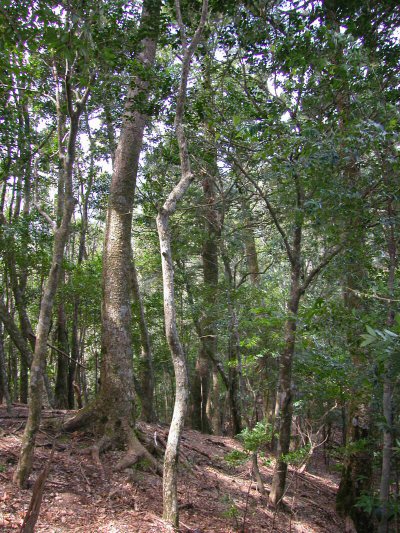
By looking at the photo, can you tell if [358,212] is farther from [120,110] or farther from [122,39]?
[120,110]

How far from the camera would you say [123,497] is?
573cm

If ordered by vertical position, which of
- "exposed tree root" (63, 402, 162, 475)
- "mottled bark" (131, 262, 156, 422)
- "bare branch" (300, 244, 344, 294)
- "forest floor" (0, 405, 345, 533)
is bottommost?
"forest floor" (0, 405, 345, 533)

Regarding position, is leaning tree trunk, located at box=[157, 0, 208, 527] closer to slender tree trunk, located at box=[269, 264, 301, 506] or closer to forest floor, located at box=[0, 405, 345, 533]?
forest floor, located at box=[0, 405, 345, 533]

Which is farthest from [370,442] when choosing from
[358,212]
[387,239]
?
[358,212]

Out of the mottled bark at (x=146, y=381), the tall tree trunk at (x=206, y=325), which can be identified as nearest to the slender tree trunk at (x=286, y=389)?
the mottled bark at (x=146, y=381)

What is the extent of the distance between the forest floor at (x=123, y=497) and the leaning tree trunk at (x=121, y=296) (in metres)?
0.35

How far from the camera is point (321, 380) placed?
753 cm

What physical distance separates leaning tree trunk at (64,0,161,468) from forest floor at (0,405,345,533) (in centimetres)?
35

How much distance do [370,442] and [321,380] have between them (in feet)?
6.98

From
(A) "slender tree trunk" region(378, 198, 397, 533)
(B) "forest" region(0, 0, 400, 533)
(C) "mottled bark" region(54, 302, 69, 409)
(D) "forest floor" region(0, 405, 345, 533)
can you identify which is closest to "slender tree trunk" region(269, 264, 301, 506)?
(B) "forest" region(0, 0, 400, 533)

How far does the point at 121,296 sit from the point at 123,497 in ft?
10.7

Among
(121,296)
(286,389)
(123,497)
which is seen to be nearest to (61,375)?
(121,296)

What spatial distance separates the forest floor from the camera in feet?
16.1

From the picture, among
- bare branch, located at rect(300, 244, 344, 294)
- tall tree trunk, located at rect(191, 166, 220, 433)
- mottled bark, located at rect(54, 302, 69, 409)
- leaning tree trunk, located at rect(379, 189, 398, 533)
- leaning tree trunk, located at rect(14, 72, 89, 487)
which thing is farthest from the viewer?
tall tree trunk, located at rect(191, 166, 220, 433)
